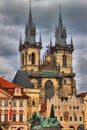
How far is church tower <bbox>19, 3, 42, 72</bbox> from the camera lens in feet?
348

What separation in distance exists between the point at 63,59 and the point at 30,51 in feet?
28.8

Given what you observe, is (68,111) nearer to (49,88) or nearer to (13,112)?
(49,88)

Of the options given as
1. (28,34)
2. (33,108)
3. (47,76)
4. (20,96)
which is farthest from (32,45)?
(20,96)

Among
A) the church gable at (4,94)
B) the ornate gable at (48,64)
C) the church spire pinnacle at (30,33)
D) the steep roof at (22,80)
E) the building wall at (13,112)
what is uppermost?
the church spire pinnacle at (30,33)

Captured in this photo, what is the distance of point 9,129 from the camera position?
68250 millimetres

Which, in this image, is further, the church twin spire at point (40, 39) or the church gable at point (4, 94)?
the church twin spire at point (40, 39)

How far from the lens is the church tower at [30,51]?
10602 cm

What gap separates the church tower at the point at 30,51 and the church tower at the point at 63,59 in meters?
4.99

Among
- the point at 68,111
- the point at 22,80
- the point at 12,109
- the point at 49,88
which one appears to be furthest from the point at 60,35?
the point at 12,109

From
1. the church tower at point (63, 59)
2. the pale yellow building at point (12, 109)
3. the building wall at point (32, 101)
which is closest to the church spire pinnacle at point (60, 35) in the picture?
the church tower at point (63, 59)

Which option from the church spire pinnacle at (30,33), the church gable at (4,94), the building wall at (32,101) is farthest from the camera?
the church spire pinnacle at (30,33)

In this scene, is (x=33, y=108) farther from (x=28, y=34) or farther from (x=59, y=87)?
(x=28, y=34)

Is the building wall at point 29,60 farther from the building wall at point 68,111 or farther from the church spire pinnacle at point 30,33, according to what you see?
the building wall at point 68,111

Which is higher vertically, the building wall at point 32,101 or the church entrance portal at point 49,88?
the church entrance portal at point 49,88
